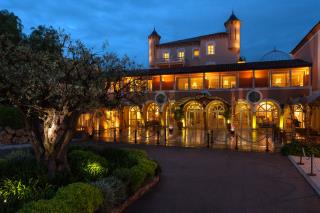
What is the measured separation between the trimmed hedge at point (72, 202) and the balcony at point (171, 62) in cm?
3411

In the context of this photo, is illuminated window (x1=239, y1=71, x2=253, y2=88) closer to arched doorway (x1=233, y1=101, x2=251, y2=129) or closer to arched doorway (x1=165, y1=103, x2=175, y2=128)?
arched doorway (x1=233, y1=101, x2=251, y2=129)

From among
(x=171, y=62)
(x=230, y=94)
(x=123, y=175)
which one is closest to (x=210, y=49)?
(x=171, y=62)

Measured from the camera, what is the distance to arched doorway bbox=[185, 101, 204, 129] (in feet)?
105

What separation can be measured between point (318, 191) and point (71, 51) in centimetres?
828

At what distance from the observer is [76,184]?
6.19 m

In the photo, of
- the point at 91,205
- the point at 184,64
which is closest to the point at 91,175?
the point at 91,205

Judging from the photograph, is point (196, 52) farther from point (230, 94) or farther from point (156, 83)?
point (230, 94)

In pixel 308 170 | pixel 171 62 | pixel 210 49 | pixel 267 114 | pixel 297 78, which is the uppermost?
pixel 210 49

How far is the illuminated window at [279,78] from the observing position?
28672 millimetres

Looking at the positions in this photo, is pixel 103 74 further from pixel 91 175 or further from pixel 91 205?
pixel 91 205

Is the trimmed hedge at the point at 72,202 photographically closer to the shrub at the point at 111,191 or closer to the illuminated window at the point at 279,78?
the shrub at the point at 111,191

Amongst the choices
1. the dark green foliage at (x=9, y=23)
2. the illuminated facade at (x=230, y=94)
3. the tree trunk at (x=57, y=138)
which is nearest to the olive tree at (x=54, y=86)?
the tree trunk at (x=57, y=138)

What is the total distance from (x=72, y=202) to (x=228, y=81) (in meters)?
28.4

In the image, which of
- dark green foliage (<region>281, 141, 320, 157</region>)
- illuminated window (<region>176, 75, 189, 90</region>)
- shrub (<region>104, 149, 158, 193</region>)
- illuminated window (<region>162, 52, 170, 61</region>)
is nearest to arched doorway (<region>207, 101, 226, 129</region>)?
illuminated window (<region>176, 75, 189, 90</region>)
